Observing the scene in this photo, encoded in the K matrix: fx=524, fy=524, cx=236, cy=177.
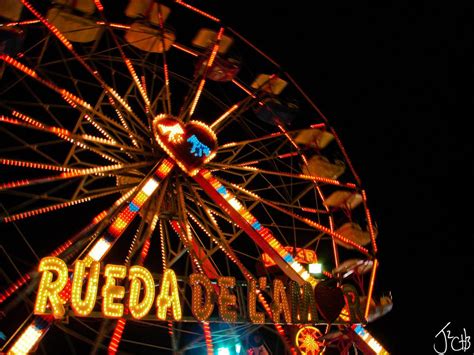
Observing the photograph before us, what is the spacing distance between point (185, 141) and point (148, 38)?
10.0ft

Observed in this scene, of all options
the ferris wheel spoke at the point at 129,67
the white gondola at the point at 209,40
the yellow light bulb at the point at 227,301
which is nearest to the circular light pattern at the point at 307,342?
the yellow light bulb at the point at 227,301

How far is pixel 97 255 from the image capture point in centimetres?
866

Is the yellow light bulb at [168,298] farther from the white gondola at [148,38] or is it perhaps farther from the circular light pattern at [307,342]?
the white gondola at [148,38]

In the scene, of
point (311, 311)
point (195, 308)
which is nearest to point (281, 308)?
point (311, 311)

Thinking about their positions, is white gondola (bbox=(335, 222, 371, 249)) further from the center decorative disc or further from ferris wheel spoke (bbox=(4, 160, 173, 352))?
ferris wheel spoke (bbox=(4, 160, 173, 352))

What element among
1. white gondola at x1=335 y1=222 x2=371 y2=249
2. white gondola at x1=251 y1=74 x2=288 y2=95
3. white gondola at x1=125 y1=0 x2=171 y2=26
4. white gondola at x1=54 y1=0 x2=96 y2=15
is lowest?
white gondola at x1=54 y1=0 x2=96 y2=15

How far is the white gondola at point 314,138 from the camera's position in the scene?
14305mm

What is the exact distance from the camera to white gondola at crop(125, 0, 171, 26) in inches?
473

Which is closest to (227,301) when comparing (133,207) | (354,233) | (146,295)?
(146,295)

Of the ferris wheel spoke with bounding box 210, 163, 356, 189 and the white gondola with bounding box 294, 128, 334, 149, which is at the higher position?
the white gondola with bounding box 294, 128, 334, 149

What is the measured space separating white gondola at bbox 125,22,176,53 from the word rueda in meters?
5.73

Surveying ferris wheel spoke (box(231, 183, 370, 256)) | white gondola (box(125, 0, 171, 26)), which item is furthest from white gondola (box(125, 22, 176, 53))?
ferris wheel spoke (box(231, 183, 370, 256))

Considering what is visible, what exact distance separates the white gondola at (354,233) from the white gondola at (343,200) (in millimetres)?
604

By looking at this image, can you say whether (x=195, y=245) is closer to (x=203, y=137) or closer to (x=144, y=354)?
(x=203, y=137)
